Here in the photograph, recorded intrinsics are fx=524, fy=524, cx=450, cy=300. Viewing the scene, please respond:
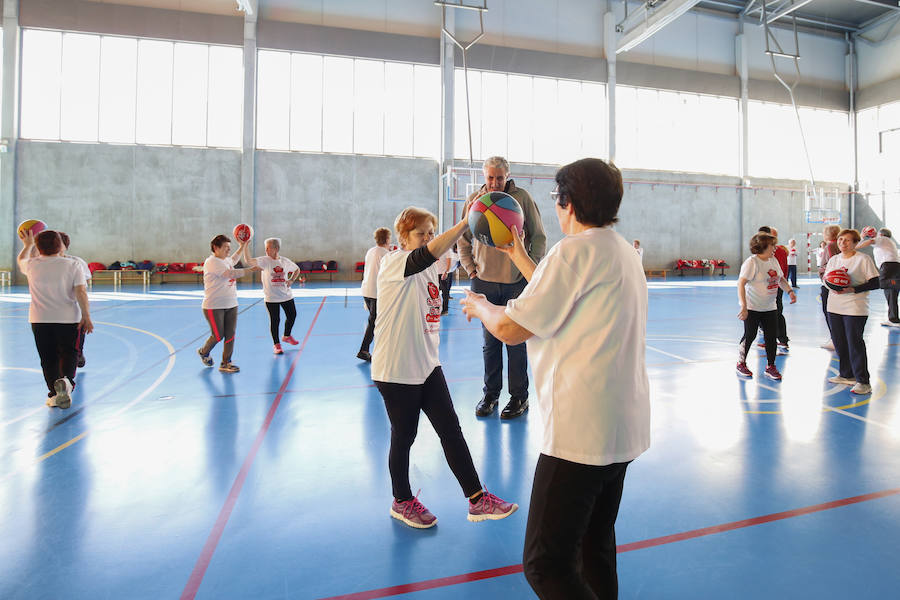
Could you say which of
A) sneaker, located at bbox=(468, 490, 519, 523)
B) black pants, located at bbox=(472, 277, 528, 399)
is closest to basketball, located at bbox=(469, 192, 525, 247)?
sneaker, located at bbox=(468, 490, 519, 523)

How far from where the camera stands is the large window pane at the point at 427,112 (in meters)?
22.8

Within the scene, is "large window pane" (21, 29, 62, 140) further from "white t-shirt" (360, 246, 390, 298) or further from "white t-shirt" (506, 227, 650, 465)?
"white t-shirt" (506, 227, 650, 465)

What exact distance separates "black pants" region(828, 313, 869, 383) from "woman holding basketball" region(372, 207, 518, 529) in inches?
182

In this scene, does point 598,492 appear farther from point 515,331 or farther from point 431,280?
point 431,280

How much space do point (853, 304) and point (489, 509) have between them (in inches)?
187

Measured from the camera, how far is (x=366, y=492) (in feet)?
10.5

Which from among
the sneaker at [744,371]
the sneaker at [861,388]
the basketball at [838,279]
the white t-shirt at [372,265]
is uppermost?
the white t-shirt at [372,265]

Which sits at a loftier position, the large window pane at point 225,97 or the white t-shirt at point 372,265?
the large window pane at point 225,97

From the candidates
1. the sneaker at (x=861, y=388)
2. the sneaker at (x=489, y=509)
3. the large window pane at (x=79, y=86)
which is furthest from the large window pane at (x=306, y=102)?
the sneaker at (x=489, y=509)

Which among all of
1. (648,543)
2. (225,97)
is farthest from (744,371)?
(225,97)

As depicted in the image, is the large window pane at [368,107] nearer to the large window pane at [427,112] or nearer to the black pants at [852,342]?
the large window pane at [427,112]

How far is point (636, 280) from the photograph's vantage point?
1.63 m

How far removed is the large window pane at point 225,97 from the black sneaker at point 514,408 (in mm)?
20384

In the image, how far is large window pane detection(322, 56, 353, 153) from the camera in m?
21.9
